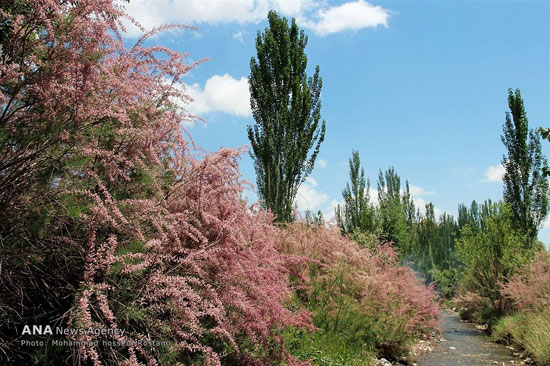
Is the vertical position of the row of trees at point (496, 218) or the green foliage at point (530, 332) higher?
the row of trees at point (496, 218)

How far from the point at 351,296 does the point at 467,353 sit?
14.1ft

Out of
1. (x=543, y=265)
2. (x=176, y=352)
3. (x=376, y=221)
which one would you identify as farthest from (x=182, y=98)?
(x=376, y=221)

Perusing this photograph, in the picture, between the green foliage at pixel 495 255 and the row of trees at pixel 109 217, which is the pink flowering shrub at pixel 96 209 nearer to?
the row of trees at pixel 109 217

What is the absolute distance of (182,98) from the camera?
366 cm

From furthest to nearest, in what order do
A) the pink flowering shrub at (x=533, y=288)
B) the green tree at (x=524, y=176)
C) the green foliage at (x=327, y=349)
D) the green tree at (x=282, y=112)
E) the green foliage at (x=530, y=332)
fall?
the green tree at (x=524, y=176) → the green tree at (x=282, y=112) → the pink flowering shrub at (x=533, y=288) → the green foliage at (x=530, y=332) → the green foliage at (x=327, y=349)

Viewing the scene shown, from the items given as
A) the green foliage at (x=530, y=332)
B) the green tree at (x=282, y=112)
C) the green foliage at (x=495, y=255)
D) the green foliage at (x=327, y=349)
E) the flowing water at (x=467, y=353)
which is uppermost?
the green tree at (x=282, y=112)

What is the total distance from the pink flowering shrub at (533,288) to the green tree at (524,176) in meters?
6.63

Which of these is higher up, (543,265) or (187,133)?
(187,133)

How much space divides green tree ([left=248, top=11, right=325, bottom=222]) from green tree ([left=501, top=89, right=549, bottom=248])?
10.5 m

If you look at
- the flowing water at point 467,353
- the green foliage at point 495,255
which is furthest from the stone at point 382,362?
the green foliage at point 495,255

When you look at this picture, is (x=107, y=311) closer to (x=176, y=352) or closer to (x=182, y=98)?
(x=176, y=352)

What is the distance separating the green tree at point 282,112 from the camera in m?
14.2

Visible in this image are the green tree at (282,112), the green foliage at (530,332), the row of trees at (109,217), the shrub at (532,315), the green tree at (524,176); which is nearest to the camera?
the row of trees at (109,217)

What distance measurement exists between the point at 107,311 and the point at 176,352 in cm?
73
